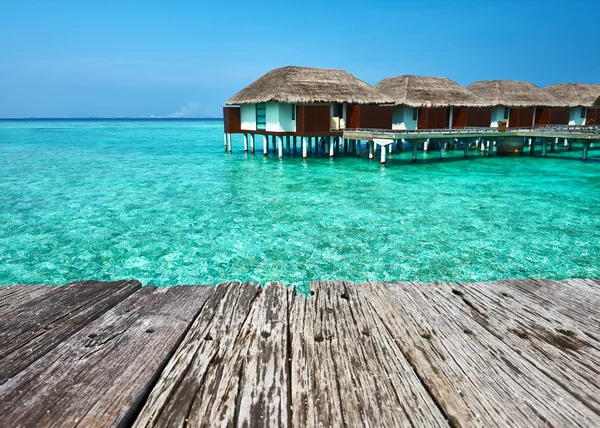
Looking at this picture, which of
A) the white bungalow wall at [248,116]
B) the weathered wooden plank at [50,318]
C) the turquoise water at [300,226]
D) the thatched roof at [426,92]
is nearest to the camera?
the weathered wooden plank at [50,318]

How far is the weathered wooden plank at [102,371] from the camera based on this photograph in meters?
1.29

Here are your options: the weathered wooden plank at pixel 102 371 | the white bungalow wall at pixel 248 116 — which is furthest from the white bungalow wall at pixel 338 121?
the weathered wooden plank at pixel 102 371

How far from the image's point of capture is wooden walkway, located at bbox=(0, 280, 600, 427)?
1.33 metres

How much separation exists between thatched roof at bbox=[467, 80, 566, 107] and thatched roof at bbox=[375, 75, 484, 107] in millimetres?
2243

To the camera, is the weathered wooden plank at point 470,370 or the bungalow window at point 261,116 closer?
the weathered wooden plank at point 470,370

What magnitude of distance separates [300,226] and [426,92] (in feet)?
67.0

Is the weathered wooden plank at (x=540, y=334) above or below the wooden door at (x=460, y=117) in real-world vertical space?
below

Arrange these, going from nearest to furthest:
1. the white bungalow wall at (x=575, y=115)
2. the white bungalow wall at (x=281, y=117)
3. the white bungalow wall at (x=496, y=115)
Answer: the white bungalow wall at (x=281, y=117)
the white bungalow wall at (x=496, y=115)
the white bungalow wall at (x=575, y=115)

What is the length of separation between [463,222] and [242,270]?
6.35 m

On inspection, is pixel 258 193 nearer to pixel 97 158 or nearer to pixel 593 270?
pixel 593 270

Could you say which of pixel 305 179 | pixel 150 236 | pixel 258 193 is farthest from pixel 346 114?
pixel 150 236

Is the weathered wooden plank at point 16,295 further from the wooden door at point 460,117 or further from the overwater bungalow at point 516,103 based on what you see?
the overwater bungalow at point 516,103

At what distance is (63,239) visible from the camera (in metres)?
9.33

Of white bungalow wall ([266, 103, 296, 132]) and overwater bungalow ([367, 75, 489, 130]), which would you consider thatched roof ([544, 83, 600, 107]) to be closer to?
overwater bungalow ([367, 75, 489, 130])
